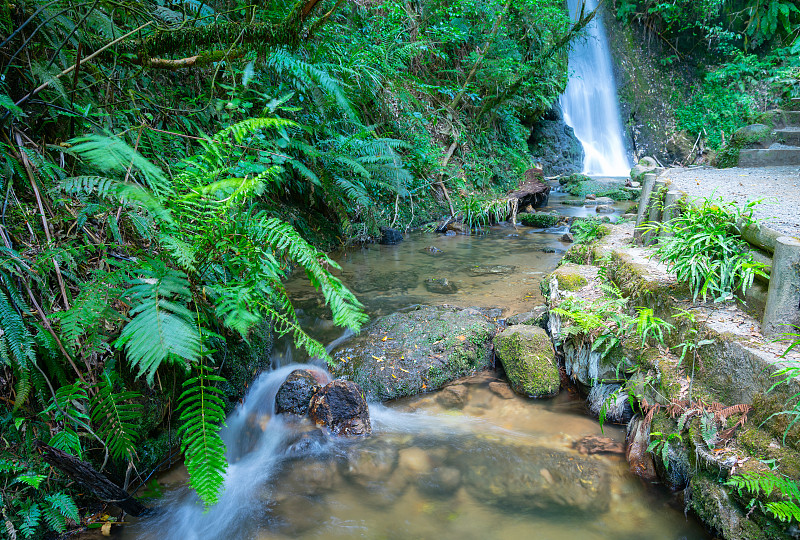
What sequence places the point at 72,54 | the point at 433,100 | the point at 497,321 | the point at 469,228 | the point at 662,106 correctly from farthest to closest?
the point at 662,106 < the point at 433,100 < the point at 469,228 < the point at 497,321 < the point at 72,54

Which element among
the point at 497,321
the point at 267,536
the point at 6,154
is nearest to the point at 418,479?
the point at 267,536

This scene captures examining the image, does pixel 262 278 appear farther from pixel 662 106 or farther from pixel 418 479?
pixel 662 106

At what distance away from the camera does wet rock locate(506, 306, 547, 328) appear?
4.28 m

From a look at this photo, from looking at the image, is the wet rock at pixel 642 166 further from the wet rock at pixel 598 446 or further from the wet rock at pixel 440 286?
the wet rock at pixel 598 446

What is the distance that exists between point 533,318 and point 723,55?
57.0 ft

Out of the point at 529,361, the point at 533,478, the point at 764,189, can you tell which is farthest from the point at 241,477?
the point at 764,189

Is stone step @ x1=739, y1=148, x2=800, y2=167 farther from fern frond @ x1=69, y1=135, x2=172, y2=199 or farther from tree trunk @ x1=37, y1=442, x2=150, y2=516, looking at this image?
tree trunk @ x1=37, y1=442, x2=150, y2=516

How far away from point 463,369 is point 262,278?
2.20 meters

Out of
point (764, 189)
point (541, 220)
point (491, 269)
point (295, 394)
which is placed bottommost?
point (295, 394)

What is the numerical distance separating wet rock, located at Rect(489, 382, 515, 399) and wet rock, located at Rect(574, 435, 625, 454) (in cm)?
72

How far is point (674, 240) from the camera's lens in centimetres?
314

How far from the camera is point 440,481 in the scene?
113 inches

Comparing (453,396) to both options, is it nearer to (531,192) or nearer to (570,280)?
(570,280)

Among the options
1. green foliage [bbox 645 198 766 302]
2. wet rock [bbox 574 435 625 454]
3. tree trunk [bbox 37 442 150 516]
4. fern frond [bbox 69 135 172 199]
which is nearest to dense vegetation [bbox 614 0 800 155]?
green foliage [bbox 645 198 766 302]
